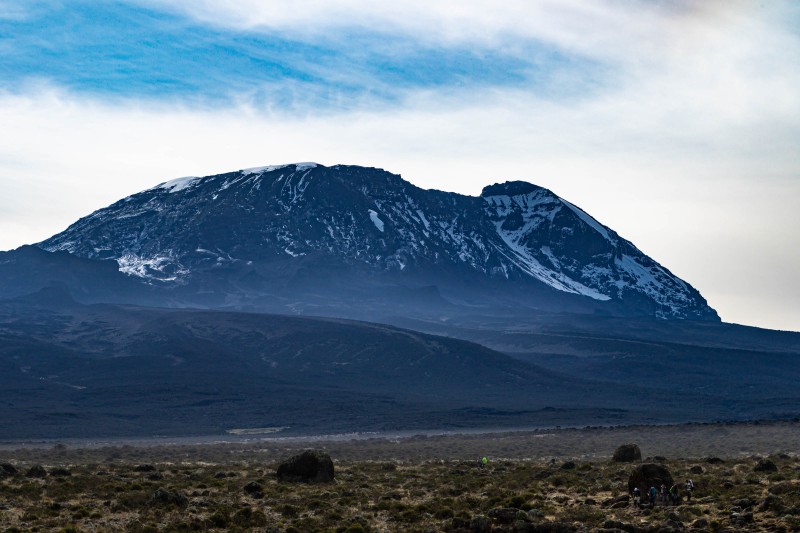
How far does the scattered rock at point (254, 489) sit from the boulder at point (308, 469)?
15.0 ft

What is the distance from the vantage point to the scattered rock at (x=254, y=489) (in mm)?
43531

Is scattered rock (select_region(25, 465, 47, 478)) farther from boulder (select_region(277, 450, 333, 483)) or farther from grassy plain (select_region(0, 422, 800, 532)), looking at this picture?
boulder (select_region(277, 450, 333, 483))

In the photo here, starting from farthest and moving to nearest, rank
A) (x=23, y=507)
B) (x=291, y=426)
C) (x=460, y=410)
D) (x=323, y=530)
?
(x=460, y=410) < (x=291, y=426) < (x=23, y=507) < (x=323, y=530)

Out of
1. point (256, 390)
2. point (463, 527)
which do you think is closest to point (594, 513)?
point (463, 527)

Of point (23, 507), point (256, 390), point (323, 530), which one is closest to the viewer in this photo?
point (323, 530)

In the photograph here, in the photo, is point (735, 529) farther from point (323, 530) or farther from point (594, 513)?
point (323, 530)

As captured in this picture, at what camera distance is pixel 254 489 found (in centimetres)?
4428

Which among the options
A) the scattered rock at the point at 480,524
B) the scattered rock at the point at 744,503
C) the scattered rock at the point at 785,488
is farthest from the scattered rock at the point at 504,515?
the scattered rock at the point at 785,488

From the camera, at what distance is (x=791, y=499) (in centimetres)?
3650

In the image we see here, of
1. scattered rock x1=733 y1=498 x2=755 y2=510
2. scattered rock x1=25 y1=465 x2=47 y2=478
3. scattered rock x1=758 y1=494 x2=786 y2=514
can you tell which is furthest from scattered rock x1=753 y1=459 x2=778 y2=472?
scattered rock x1=25 y1=465 x2=47 y2=478

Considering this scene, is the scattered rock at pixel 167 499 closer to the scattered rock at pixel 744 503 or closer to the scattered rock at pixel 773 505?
the scattered rock at pixel 744 503

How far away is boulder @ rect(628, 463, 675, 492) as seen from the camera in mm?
39188

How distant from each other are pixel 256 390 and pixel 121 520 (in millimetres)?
→ 141691

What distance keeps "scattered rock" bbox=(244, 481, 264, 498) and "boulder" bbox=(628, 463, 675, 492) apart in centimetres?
1507
